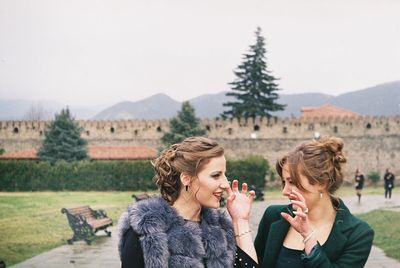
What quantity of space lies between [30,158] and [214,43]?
2.95m

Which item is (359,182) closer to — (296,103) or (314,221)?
(296,103)

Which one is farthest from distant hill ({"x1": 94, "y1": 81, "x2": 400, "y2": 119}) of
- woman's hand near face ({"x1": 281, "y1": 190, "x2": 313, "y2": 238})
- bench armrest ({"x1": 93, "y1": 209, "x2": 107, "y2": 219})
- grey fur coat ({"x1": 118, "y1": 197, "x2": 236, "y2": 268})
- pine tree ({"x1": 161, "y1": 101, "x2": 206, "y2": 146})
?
woman's hand near face ({"x1": 281, "y1": 190, "x2": 313, "y2": 238})

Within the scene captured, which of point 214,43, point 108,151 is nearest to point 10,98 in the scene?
point 108,151

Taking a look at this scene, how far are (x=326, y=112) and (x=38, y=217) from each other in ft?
14.3

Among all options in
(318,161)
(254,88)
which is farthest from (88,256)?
(318,161)

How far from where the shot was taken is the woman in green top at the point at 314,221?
199cm

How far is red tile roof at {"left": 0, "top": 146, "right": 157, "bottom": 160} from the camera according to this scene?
731 centimetres

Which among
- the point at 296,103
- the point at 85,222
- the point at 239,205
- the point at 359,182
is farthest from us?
the point at 296,103

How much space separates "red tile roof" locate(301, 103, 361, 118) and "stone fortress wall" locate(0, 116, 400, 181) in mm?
165

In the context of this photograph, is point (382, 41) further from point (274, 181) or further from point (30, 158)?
point (30, 158)

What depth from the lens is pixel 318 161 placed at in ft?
6.74

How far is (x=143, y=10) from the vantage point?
7.02 metres

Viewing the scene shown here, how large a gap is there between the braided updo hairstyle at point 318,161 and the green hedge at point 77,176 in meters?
5.29

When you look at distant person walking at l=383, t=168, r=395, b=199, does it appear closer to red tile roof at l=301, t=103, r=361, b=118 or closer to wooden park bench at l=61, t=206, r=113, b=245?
red tile roof at l=301, t=103, r=361, b=118
